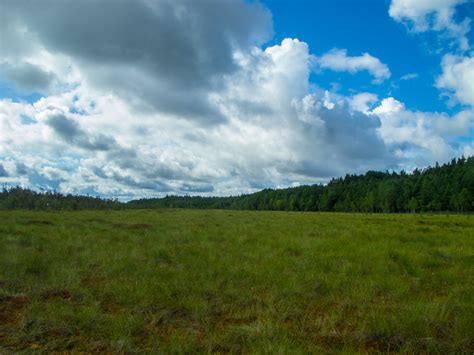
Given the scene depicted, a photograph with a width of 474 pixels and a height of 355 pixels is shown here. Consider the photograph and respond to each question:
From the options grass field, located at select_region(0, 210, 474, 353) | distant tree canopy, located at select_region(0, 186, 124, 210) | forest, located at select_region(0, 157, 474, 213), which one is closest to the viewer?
grass field, located at select_region(0, 210, 474, 353)

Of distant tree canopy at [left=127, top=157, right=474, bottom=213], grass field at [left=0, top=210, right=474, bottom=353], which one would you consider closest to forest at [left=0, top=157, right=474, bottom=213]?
distant tree canopy at [left=127, top=157, right=474, bottom=213]

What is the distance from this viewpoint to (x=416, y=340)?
471 cm

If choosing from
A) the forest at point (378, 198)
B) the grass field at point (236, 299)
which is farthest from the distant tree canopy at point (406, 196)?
the grass field at point (236, 299)

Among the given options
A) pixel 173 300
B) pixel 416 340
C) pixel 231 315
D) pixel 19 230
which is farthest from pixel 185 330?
pixel 19 230

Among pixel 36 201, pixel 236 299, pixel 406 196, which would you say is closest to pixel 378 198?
pixel 406 196

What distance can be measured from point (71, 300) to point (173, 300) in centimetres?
212

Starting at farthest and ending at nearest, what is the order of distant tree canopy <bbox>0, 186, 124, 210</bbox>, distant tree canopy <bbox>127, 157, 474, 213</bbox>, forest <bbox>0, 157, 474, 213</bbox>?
distant tree canopy <bbox>127, 157, 474, 213</bbox>
forest <bbox>0, 157, 474, 213</bbox>
distant tree canopy <bbox>0, 186, 124, 210</bbox>

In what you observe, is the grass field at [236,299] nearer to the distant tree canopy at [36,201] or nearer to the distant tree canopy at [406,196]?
the distant tree canopy at [36,201]

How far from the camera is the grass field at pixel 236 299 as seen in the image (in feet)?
15.5

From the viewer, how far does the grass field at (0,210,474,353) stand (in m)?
4.72

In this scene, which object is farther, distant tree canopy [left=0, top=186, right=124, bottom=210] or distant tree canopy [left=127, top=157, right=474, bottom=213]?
distant tree canopy [left=127, top=157, right=474, bottom=213]

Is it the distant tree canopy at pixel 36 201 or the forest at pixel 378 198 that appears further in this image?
the forest at pixel 378 198

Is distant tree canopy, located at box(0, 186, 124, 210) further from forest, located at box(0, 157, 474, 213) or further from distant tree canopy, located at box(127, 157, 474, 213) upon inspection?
distant tree canopy, located at box(127, 157, 474, 213)

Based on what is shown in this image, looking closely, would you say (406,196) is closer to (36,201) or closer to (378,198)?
(378,198)
